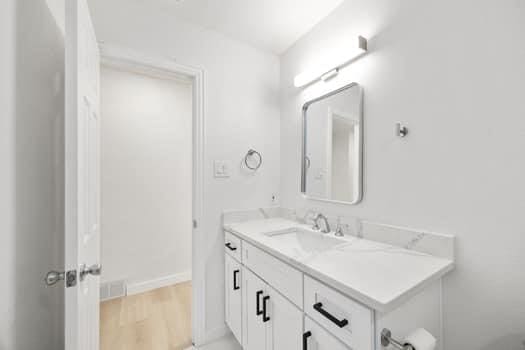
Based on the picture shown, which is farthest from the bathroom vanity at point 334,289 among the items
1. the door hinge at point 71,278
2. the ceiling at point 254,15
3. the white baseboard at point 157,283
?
the ceiling at point 254,15

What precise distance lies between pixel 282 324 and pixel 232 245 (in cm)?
66

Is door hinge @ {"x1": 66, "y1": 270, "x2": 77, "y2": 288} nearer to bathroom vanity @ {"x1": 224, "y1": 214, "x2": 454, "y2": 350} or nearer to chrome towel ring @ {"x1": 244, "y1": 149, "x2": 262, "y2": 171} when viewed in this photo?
bathroom vanity @ {"x1": 224, "y1": 214, "x2": 454, "y2": 350}

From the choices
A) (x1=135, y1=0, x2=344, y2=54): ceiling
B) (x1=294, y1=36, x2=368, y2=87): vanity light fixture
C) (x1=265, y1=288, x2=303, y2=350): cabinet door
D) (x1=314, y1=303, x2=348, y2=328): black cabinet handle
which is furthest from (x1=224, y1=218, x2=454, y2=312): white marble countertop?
(x1=135, y1=0, x2=344, y2=54): ceiling

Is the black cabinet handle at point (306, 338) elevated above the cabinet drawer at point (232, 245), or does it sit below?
below

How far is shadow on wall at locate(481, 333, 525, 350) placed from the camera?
2.61 ft

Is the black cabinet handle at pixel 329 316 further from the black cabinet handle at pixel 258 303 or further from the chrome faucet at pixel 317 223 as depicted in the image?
the chrome faucet at pixel 317 223

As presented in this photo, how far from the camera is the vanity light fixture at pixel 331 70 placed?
1287 mm

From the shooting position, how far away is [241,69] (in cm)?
185

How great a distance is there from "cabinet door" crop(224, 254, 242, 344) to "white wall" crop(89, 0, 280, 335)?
9 cm

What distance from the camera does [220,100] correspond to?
1.75 meters

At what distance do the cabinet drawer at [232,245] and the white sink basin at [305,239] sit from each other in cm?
22

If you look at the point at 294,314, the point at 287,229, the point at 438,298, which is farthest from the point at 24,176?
the point at 438,298

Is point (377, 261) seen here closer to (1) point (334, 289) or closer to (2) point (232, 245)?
(1) point (334, 289)

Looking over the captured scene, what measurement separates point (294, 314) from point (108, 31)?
75.1 inches
